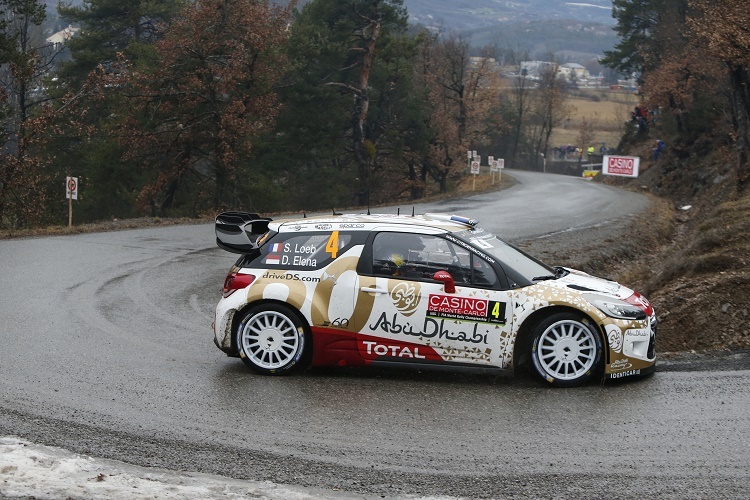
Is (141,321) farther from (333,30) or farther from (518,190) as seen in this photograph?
(333,30)

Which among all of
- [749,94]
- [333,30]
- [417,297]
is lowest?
[417,297]

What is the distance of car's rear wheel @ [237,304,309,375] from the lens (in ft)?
29.4

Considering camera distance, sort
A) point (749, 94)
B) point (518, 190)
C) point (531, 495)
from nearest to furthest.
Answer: point (531, 495) < point (749, 94) < point (518, 190)

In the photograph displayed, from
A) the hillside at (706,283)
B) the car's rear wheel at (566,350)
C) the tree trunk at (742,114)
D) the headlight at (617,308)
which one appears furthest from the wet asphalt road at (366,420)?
the tree trunk at (742,114)

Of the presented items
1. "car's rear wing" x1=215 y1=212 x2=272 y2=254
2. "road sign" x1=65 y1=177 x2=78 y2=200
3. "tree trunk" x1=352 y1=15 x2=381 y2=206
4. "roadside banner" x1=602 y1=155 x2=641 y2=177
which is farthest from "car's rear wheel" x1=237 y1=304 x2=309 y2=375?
"roadside banner" x1=602 y1=155 x2=641 y2=177

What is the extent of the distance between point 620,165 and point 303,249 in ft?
164

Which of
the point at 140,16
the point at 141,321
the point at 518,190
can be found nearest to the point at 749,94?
the point at 518,190

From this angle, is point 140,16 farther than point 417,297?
Yes

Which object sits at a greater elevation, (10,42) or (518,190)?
(10,42)

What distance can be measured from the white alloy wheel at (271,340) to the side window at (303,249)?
492 millimetres

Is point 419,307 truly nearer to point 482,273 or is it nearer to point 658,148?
point 482,273

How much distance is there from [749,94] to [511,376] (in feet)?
77.4

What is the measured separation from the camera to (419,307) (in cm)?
873

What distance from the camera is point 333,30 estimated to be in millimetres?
52312
